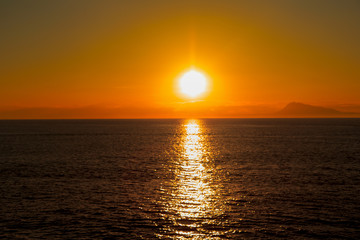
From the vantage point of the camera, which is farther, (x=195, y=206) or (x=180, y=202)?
(x=180, y=202)

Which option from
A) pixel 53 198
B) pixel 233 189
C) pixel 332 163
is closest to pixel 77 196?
pixel 53 198

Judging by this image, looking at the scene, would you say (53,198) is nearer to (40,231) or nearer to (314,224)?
(40,231)

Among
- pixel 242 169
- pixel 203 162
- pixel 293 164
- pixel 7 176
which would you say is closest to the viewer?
pixel 7 176

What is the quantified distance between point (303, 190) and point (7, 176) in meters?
49.5

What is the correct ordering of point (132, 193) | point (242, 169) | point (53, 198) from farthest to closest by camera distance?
1. point (242, 169)
2. point (132, 193)
3. point (53, 198)

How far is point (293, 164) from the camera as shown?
72.3 meters

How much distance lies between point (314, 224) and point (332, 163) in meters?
46.4

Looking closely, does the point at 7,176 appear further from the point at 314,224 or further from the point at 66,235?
the point at 314,224

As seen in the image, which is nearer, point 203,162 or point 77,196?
point 77,196

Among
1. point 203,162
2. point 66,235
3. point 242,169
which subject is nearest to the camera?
point 66,235

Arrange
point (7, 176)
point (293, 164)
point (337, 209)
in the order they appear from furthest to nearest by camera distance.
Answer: point (293, 164)
point (7, 176)
point (337, 209)

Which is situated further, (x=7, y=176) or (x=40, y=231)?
(x=7, y=176)

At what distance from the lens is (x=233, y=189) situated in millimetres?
46688

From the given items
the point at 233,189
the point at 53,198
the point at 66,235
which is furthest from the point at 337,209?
the point at 53,198
